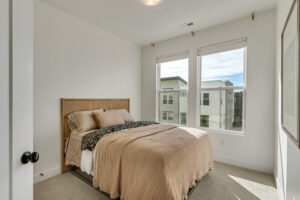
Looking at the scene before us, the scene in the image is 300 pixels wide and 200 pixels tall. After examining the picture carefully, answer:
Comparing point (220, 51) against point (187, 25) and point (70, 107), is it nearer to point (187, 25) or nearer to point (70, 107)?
point (187, 25)

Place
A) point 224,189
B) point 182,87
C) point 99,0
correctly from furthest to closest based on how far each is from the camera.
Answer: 1. point 182,87
2. point 99,0
3. point 224,189

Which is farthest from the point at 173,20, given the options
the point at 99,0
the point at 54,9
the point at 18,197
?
the point at 18,197

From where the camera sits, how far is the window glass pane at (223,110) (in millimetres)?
2758

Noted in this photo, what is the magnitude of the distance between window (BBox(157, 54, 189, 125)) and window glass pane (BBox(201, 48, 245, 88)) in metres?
0.44

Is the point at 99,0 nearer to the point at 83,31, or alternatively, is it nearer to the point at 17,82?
the point at 83,31

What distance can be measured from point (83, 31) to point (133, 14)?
1.01 metres

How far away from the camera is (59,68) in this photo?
7.87 ft

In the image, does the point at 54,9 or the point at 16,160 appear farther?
the point at 54,9

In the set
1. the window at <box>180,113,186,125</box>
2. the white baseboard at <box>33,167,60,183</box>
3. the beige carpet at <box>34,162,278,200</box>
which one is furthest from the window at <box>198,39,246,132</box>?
the white baseboard at <box>33,167,60,183</box>

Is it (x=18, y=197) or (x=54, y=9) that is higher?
(x=54, y=9)

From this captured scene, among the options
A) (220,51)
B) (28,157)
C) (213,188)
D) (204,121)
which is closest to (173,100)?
(204,121)

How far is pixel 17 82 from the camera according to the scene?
0.68 m

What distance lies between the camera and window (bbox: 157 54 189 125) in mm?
3447

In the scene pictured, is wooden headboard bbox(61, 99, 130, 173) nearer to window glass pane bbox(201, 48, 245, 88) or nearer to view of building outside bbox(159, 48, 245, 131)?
view of building outside bbox(159, 48, 245, 131)
